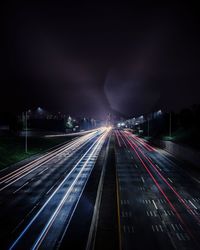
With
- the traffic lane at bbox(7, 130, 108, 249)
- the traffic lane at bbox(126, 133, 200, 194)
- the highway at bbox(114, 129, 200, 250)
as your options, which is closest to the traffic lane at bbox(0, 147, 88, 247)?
the traffic lane at bbox(7, 130, 108, 249)

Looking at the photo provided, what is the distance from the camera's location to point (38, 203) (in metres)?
21.9

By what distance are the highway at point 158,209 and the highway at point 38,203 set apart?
220 inches

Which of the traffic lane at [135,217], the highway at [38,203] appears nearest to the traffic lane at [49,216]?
the highway at [38,203]

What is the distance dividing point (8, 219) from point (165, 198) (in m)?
17.3

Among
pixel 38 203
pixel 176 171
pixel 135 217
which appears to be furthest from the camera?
pixel 176 171

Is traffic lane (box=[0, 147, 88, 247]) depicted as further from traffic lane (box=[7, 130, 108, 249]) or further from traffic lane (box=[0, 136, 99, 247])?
traffic lane (box=[7, 130, 108, 249])

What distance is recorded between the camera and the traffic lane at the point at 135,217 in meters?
15.3

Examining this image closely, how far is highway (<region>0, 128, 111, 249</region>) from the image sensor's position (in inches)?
618

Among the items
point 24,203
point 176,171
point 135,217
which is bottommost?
point 135,217

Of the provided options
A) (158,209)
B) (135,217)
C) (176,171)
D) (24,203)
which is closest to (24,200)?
(24,203)

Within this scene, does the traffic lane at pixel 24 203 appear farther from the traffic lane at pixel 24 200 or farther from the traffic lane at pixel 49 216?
the traffic lane at pixel 49 216

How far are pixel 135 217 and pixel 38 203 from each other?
35.5 feet

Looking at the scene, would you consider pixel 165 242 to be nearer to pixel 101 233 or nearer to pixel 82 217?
pixel 101 233

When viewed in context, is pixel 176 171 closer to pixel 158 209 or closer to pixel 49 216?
pixel 158 209
